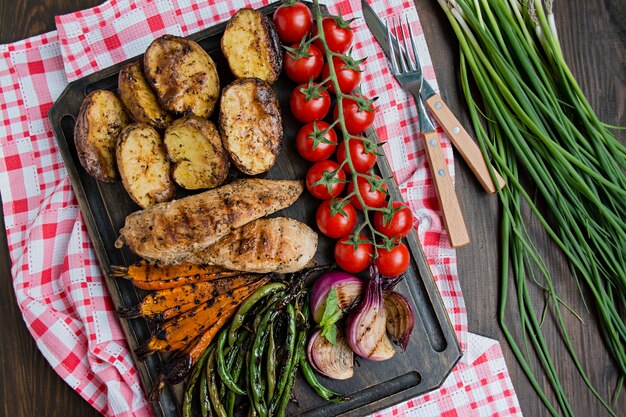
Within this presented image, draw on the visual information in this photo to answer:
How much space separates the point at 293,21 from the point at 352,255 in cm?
125

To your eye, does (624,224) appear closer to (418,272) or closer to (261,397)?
(418,272)

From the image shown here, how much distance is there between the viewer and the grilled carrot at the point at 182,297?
265cm

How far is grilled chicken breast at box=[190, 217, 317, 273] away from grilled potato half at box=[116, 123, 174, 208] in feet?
1.26

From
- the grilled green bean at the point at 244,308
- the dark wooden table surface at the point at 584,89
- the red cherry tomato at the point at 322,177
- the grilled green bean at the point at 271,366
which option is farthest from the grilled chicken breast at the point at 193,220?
the dark wooden table surface at the point at 584,89

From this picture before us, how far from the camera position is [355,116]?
2.78m

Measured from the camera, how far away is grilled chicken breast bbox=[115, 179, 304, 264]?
Result: 2.53 m

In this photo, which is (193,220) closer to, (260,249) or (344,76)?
(260,249)

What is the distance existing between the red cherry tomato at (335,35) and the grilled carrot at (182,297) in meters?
1.28

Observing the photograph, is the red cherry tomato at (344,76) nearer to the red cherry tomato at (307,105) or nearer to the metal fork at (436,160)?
the red cherry tomato at (307,105)

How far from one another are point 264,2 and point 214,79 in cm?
62

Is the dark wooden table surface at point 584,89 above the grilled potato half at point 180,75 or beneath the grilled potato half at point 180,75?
beneath

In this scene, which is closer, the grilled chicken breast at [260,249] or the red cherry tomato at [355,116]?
the grilled chicken breast at [260,249]

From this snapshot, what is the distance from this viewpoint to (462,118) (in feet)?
10.5

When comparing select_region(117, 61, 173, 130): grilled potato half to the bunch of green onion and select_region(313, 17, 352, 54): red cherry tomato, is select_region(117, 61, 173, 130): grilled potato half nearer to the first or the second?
select_region(313, 17, 352, 54): red cherry tomato
